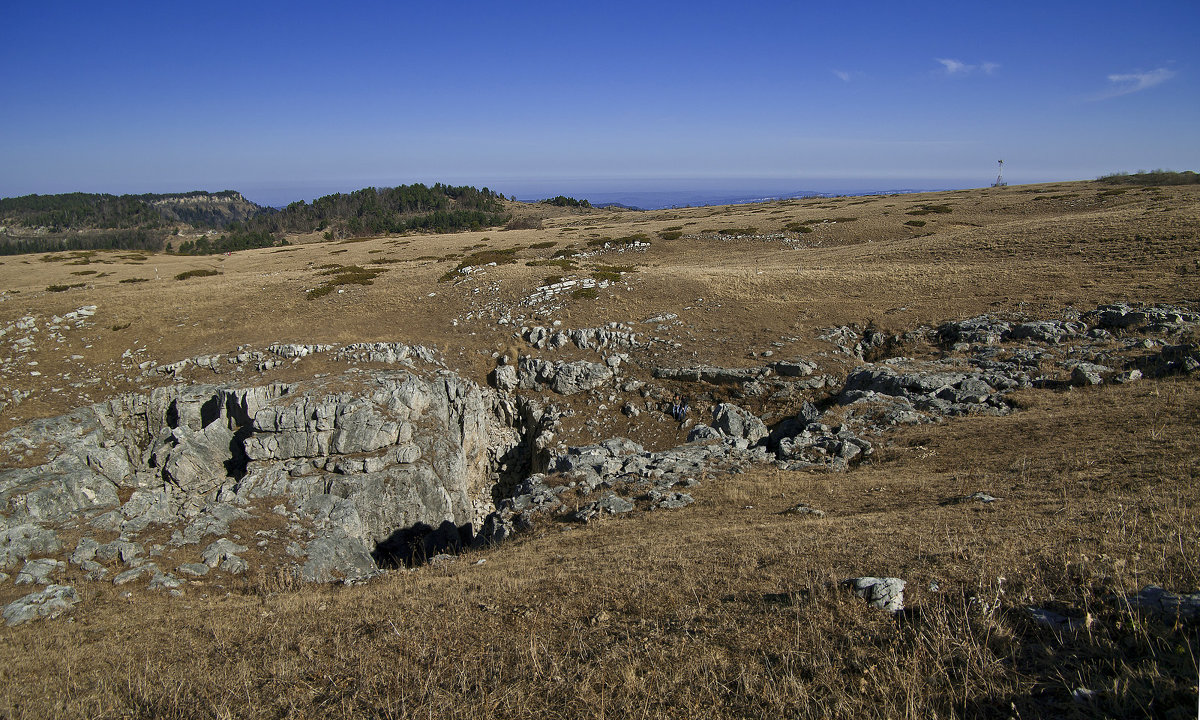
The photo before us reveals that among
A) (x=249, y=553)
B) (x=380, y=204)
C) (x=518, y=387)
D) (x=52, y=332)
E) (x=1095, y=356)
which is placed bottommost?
(x=249, y=553)

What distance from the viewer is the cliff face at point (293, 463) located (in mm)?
17094

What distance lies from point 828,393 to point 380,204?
14103 cm

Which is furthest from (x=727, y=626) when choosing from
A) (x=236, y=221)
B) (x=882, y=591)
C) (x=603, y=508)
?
(x=236, y=221)

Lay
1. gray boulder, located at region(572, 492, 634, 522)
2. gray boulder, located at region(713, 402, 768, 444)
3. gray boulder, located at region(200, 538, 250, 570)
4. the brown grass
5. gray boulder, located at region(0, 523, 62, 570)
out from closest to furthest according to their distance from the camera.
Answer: the brown grass
gray boulder, located at region(0, 523, 62, 570)
gray boulder, located at region(200, 538, 250, 570)
gray boulder, located at region(572, 492, 634, 522)
gray boulder, located at region(713, 402, 768, 444)

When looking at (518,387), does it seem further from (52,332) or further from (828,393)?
(52,332)

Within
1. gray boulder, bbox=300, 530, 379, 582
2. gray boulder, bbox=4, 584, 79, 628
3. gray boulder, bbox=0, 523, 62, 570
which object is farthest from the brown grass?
gray boulder, bbox=0, 523, 62, 570

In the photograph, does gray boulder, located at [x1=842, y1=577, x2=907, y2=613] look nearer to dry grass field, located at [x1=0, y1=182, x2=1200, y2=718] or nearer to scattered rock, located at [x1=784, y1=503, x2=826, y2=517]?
dry grass field, located at [x1=0, y1=182, x2=1200, y2=718]

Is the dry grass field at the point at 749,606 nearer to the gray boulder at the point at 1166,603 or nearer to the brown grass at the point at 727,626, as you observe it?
the brown grass at the point at 727,626

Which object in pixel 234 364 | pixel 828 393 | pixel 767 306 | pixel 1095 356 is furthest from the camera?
pixel 767 306

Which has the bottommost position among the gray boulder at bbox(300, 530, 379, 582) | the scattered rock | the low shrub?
the gray boulder at bbox(300, 530, 379, 582)

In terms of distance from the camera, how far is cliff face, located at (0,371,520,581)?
17094 mm

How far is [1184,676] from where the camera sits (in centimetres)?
416

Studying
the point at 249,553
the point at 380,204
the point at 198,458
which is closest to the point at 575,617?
the point at 249,553

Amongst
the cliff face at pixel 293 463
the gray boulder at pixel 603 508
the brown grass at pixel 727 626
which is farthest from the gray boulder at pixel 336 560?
the gray boulder at pixel 603 508
